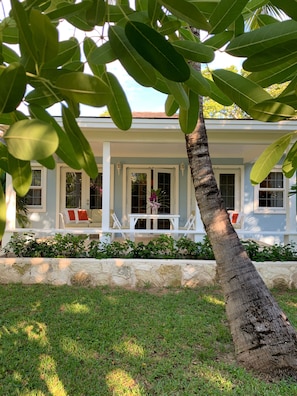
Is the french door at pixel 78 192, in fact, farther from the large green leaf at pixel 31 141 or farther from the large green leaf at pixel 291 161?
the large green leaf at pixel 31 141

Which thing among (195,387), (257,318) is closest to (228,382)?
(195,387)

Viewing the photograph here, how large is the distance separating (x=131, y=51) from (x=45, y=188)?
35.4 ft

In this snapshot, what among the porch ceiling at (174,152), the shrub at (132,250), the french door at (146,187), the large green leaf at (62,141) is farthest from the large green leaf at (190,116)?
the french door at (146,187)

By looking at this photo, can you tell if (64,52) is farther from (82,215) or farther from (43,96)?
(82,215)

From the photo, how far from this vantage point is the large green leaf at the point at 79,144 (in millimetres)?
577

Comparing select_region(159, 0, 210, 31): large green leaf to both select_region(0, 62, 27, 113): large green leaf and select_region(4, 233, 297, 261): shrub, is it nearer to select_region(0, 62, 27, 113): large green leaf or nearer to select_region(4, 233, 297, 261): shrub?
select_region(0, 62, 27, 113): large green leaf

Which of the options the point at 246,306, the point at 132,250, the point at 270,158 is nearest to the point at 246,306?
the point at 246,306

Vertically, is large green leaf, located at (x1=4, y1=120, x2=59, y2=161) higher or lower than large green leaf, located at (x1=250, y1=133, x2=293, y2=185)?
lower

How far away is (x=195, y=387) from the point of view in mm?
2666

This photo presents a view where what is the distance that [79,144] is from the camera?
610mm

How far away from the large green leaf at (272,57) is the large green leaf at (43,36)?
392 millimetres

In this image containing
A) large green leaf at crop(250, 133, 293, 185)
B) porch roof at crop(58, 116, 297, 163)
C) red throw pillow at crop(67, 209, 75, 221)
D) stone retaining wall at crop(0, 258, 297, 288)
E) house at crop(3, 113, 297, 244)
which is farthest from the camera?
house at crop(3, 113, 297, 244)

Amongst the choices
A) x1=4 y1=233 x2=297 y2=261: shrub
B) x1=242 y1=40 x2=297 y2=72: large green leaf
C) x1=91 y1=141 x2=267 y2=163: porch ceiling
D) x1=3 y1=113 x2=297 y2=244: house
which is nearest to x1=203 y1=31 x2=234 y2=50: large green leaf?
x1=242 y1=40 x2=297 y2=72: large green leaf

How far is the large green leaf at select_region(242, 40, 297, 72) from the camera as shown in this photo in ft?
2.02
